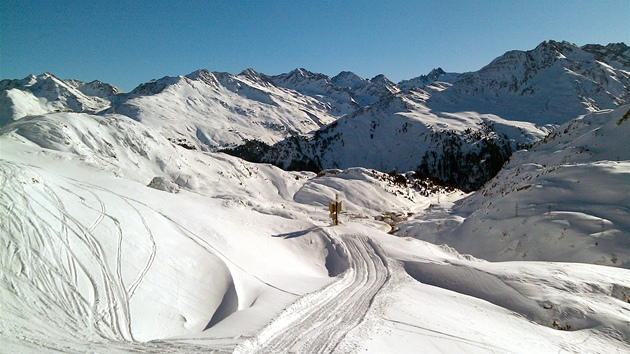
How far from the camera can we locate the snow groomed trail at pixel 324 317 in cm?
625

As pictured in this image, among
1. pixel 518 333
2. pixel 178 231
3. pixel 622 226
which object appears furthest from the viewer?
pixel 622 226

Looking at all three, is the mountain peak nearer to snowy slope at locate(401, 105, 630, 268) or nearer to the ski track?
snowy slope at locate(401, 105, 630, 268)

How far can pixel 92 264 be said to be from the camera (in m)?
7.39

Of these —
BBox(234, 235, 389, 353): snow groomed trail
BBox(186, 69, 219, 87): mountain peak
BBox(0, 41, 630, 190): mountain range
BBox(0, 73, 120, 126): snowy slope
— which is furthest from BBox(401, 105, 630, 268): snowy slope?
BBox(186, 69, 219, 87): mountain peak

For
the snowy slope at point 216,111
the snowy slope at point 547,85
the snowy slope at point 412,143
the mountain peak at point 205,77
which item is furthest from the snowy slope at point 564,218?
the mountain peak at point 205,77

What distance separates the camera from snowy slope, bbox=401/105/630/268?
13.7 metres

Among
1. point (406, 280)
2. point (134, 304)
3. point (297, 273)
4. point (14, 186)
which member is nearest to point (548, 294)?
point (406, 280)

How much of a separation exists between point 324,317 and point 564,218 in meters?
15.0

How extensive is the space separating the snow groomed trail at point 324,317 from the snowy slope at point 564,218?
362 inches

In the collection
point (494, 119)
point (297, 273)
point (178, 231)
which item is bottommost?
point (297, 273)

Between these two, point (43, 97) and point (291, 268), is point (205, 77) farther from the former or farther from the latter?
point (291, 268)

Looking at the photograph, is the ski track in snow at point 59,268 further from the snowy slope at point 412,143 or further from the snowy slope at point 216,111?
the snowy slope at point 216,111

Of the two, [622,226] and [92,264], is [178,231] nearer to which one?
[92,264]

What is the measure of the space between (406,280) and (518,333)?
12.9 ft
